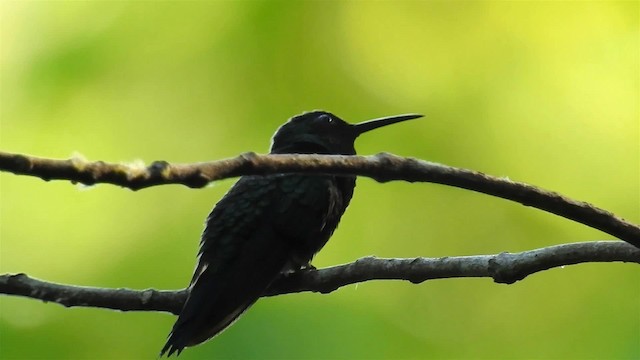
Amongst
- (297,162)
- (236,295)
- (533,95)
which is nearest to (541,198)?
(297,162)

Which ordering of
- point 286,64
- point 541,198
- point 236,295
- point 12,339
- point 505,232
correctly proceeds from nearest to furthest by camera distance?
point 541,198
point 236,295
point 12,339
point 505,232
point 286,64

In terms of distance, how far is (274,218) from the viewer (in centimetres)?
337

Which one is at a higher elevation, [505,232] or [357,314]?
[505,232]

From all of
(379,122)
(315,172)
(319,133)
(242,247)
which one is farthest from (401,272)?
(319,133)

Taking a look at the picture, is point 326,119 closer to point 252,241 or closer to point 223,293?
point 252,241

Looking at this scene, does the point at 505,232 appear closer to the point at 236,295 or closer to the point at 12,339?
the point at 236,295

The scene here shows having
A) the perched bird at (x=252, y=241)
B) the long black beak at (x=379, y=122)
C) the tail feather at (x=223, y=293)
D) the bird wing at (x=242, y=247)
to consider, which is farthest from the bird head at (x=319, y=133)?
the tail feather at (x=223, y=293)

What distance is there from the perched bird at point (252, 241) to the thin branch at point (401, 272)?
0.66 ft

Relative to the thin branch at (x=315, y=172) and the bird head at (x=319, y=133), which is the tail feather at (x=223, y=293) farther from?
the thin branch at (x=315, y=172)

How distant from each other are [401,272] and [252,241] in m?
1.04

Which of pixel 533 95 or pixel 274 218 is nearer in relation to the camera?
pixel 274 218

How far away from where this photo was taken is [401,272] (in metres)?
2.36

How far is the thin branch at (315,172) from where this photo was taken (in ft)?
4.67

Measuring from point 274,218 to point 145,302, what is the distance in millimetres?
1036
